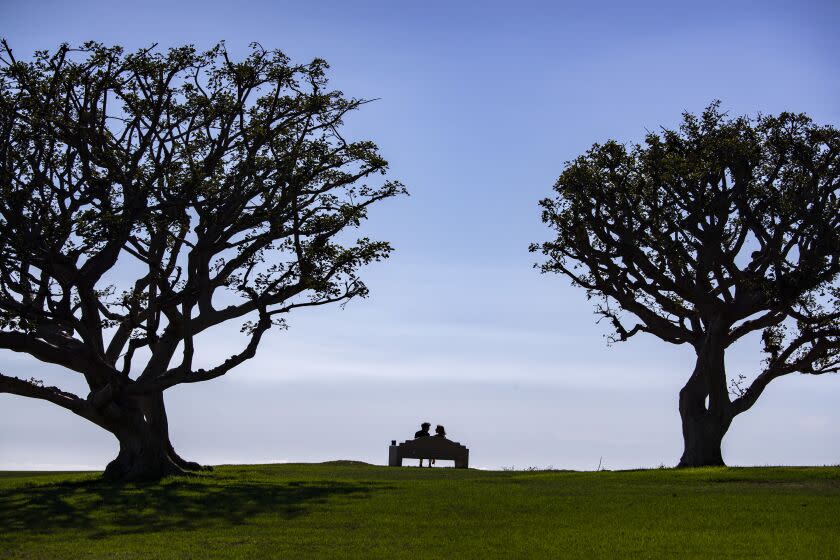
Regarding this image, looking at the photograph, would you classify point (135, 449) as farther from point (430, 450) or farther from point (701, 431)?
point (701, 431)

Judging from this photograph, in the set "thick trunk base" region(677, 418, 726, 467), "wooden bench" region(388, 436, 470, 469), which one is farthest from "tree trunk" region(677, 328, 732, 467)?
"wooden bench" region(388, 436, 470, 469)

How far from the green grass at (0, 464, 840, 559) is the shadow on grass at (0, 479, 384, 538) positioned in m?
0.05

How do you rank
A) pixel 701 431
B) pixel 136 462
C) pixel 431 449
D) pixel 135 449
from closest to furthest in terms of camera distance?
1. pixel 136 462
2. pixel 135 449
3. pixel 701 431
4. pixel 431 449

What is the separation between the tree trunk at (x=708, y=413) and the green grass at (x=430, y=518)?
8.64m

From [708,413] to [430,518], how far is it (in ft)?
76.0

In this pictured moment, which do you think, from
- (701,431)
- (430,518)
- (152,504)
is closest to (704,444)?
(701,431)

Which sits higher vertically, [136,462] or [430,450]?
[430,450]

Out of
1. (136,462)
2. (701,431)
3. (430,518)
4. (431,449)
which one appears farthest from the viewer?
(431,449)

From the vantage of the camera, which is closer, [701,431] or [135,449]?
[135,449]

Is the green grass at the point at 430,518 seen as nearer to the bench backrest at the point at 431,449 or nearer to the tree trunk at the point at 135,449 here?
the tree trunk at the point at 135,449

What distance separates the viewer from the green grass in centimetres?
2138

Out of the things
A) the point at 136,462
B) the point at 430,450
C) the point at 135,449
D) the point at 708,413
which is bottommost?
the point at 136,462

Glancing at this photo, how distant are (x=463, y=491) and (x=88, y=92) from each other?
1792 centimetres

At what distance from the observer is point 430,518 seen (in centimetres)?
2561
